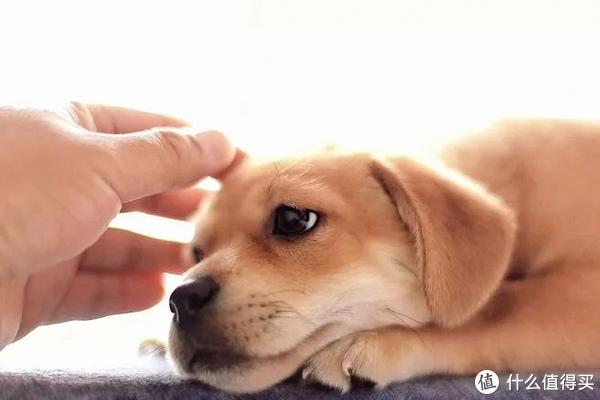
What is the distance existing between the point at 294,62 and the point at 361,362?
5.30ft

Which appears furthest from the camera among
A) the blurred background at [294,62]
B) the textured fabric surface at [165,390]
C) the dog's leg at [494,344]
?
the blurred background at [294,62]

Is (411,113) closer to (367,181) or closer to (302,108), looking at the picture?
(302,108)

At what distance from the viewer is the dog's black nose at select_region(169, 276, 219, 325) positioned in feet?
3.71

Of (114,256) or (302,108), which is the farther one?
(302,108)

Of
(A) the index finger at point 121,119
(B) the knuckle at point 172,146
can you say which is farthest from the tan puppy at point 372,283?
(A) the index finger at point 121,119

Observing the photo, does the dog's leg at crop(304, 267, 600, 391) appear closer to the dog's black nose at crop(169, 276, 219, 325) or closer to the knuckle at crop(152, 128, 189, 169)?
the dog's black nose at crop(169, 276, 219, 325)

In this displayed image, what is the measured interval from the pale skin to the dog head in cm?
15

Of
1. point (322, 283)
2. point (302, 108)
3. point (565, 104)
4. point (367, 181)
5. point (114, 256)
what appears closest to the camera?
point (322, 283)

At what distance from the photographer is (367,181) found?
1305 mm

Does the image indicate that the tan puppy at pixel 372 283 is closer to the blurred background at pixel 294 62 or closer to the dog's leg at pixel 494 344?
the dog's leg at pixel 494 344

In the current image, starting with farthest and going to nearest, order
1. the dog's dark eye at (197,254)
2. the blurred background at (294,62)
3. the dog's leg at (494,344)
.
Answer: the blurred background at (294,62) → the dog's dark eye at (197,254) → the dog's leg at (494,344)

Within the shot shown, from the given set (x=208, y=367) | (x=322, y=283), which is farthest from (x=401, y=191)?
(x=208, y=367)

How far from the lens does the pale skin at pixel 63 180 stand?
3.57 ft

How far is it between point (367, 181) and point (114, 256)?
64 centimetres
